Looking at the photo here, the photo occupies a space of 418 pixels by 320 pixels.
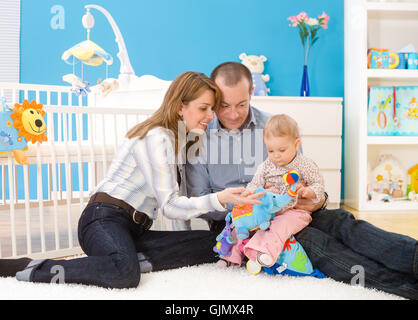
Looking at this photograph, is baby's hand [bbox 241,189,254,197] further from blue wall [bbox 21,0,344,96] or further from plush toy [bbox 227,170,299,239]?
blue wall [bbox 21,0,344,96]

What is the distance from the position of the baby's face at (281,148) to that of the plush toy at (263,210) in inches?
5.0

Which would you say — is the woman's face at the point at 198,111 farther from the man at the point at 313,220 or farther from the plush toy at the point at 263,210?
the plush toy at the point at 263,210

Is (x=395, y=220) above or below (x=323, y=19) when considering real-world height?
below

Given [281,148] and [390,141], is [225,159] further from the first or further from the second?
[390,141]

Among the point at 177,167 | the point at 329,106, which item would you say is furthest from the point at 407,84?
the point at 177,167

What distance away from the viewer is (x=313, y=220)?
1312 millimetres

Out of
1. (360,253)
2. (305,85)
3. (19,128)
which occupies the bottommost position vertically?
(360,253)

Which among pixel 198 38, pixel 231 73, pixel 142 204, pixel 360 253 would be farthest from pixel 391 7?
pixel 142 204

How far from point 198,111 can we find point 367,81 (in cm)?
174

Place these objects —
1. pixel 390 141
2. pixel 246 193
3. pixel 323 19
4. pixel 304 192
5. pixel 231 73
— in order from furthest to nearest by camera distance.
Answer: pixel 323 19
pixel 390 141
pixel 231 73
pixel 304 192
pixel 246 193

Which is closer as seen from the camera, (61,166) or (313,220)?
(313,220)

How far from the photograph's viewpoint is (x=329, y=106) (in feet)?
7.99

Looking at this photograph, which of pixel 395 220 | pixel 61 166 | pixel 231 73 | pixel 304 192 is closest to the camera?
pixel 304 192
